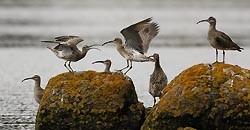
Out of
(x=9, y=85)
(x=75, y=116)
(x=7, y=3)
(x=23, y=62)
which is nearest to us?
(x=75, y=116)

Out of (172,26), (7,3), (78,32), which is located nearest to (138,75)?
(78,32)

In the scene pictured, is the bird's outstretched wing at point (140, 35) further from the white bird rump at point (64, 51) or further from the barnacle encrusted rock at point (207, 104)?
the barnacle encrusted rock at point (207, 104)

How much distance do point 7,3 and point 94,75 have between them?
7517 cm

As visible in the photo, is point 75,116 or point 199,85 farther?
point 75,116

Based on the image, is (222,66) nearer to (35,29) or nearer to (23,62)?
(23,62)

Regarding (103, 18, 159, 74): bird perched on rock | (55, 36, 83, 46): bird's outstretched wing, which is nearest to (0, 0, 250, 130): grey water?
(55, 36, 83, 46): bird's outstretched wing

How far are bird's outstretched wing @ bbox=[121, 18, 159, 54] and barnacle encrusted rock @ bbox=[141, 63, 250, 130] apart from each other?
326 cm

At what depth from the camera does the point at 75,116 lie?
1245cm

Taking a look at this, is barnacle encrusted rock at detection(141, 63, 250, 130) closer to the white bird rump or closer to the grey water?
the white bird rump

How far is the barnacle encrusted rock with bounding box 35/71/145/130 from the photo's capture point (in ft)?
40.7

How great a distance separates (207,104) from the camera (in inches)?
446

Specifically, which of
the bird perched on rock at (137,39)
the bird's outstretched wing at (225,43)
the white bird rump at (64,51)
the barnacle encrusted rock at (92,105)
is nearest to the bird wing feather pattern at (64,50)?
the white bird rump at (64,51)

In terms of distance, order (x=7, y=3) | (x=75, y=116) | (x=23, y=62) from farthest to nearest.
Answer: (x=7, y=3)
(x=23, y=62)
(x=75, y=116)

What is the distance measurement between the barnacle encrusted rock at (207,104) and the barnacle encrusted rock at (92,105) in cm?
89
